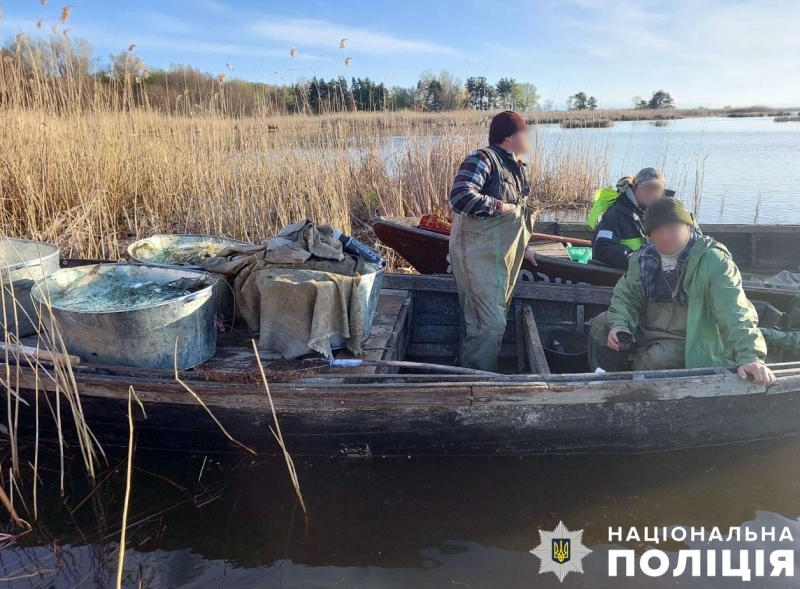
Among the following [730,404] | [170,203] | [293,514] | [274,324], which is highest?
[170,203]

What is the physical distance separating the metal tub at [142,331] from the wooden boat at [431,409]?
110 millimetres

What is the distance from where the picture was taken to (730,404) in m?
2.90

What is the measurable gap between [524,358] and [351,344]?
4.31ft

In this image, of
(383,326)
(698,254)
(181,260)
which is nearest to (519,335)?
(383,326)

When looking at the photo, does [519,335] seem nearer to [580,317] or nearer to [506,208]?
[580,317]

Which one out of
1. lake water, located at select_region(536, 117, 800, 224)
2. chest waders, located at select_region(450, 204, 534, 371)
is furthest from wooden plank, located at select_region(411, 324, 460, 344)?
lake water, located at select_region(536, 117, 800, 224)

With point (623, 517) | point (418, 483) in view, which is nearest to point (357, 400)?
point (418, 483)

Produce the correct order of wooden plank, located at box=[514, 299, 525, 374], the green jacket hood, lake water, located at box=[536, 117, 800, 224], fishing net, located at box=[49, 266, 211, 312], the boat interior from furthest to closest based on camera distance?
lake water, located at box=[536, 117, 800, 224] → wooden plank, located at box=[514, 299, 525, 374] → fishing net, located at box=[49, 266, 211, 312] → the boat interior → the green jacket hood

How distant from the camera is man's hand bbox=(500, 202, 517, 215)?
3.43 meters

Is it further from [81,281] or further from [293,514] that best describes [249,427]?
[81,281]

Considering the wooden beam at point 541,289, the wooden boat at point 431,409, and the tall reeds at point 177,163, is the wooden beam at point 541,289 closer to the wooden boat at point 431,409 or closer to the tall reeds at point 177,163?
the wooden boat at point 431,409

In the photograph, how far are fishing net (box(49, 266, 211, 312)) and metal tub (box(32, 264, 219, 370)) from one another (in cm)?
20

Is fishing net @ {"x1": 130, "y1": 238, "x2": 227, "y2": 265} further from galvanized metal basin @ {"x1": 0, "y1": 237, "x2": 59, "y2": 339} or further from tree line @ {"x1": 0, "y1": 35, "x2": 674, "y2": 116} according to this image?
tree line @ {"x1": 0, "y1": 35, "x2": 674, "y2": 116}

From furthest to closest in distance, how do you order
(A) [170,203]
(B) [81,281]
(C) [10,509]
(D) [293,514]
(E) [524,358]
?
1. (A) [170,203]
2. (E) [524,358]
3. (B) [81,281]
4. (D) [293,514]
5. (C) [10,509]
